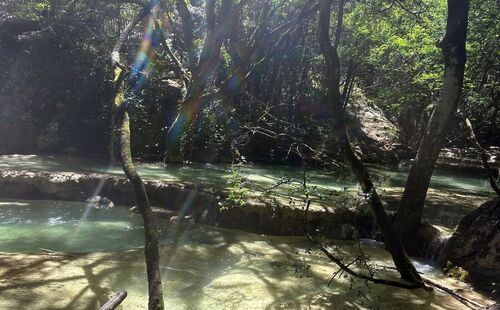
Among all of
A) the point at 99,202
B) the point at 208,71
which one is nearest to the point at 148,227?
the point at 208,71

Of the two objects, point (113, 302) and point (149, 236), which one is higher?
point (149, 236)

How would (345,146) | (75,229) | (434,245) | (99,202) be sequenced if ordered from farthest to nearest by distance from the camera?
(99,202) → (75,229) → (434,245) → (345,146)

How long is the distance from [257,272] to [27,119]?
1328 centimetres

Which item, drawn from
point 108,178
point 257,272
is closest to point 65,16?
point 108,178

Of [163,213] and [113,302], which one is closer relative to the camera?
[113,302]

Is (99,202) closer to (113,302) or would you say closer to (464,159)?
(113,302)

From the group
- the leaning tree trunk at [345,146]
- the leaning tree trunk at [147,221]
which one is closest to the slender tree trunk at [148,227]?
the leaning tree trunk at [147,221]

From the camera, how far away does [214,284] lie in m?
6.09

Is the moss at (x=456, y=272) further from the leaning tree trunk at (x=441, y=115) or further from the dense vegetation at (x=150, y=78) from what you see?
the dense vegetation at (x=150, y=78)

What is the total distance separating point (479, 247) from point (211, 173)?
27.6 ft

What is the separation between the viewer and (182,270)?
256 inches

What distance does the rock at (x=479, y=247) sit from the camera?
6699mm

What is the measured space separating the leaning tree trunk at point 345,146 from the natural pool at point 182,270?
54 centimetres

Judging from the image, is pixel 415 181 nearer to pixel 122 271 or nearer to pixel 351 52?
pixel 122 271
